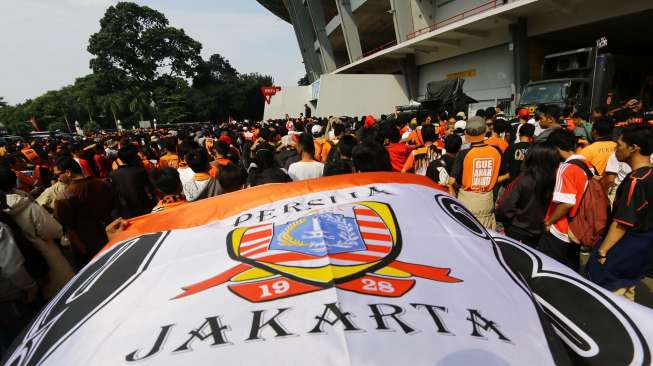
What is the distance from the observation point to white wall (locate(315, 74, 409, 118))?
24562 mm

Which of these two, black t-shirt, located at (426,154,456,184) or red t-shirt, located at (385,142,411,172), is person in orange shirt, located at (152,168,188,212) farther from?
red t-shirt, located at (385,142,411,172)

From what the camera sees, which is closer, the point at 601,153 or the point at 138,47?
the point at 601,153

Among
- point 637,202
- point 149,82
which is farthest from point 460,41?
point 149,82

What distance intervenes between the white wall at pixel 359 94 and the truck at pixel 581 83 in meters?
12.8

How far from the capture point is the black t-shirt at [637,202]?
249 cm

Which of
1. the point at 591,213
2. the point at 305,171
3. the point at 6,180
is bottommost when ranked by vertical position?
the point at 591,213

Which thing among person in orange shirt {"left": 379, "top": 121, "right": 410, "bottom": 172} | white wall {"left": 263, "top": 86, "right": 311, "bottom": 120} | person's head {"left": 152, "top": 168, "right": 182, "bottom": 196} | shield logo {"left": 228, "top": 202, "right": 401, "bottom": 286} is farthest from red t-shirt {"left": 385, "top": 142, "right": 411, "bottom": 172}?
white wall {"left": 263, "top": 86, "right": 311, "bottom": 120}

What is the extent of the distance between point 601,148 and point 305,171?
362cm

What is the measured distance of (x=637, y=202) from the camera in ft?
8.30

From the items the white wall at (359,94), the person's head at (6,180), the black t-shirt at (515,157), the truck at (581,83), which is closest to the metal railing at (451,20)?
the white wall at (359,94)

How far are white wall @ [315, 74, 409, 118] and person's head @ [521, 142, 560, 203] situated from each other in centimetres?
2242

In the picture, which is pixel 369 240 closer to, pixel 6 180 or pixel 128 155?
pixel 6 180

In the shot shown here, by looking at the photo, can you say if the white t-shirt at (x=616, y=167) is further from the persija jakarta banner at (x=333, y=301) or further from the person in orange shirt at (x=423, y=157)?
the persija jakarta banner at (x=333, y=301)

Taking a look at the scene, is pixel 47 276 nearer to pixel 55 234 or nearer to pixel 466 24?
pixel 55 234
